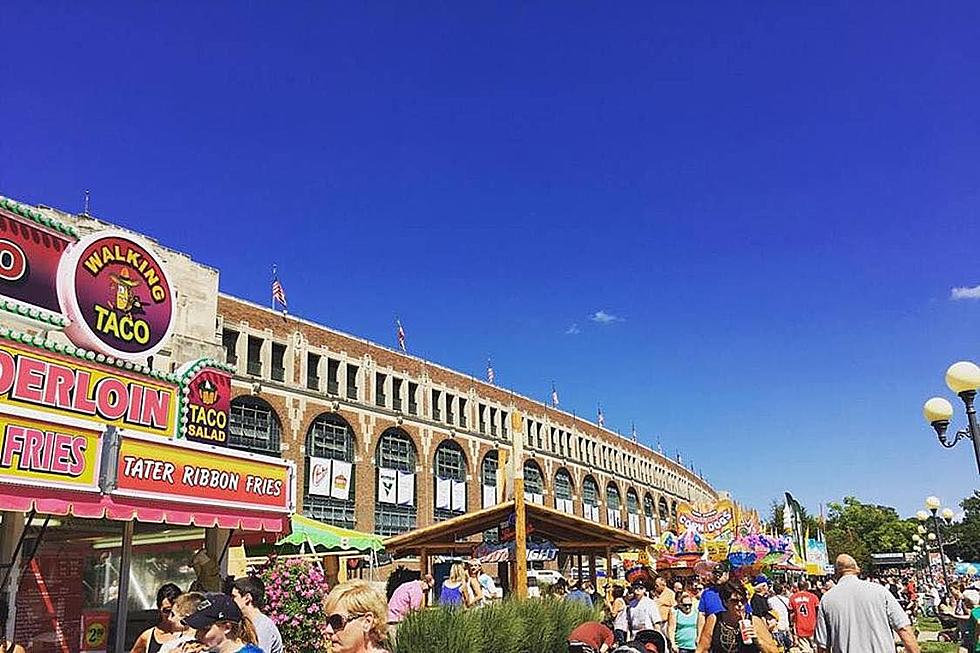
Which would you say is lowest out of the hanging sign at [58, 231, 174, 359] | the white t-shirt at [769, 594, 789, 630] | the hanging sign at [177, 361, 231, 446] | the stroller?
the white t-shirt at [769, 594, 789, 630]

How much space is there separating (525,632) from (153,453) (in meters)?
5.14

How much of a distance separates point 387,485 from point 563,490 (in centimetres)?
2036

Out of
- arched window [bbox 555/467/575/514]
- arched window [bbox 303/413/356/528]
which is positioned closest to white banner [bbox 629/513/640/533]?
arched window [bbox 555/467/575/514]

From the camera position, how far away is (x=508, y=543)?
1574cm

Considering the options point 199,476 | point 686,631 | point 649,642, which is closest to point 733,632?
point 649,642

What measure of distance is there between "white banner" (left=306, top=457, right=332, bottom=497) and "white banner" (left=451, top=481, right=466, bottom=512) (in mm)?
10069

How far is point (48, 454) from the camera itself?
29.0 feet

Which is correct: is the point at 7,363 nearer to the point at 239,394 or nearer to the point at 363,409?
the point at 239,394

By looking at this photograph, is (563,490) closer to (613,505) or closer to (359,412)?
(613,505)

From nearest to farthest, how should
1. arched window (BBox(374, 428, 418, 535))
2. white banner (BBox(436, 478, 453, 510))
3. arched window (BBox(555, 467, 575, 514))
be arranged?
arched window (BBox(374, 428, 418, 535)), white banner (BBox(436, 478, 453, 510)), arched window (BBox(555, 467, 575, 514))

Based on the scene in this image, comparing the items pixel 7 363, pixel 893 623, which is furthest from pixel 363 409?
pixel 893 623

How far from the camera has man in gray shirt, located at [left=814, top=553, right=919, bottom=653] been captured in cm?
716

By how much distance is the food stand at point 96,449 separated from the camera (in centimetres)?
913

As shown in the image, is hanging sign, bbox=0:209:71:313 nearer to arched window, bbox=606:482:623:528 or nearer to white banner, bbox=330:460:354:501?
white banner, bbox=330:460:354:501
